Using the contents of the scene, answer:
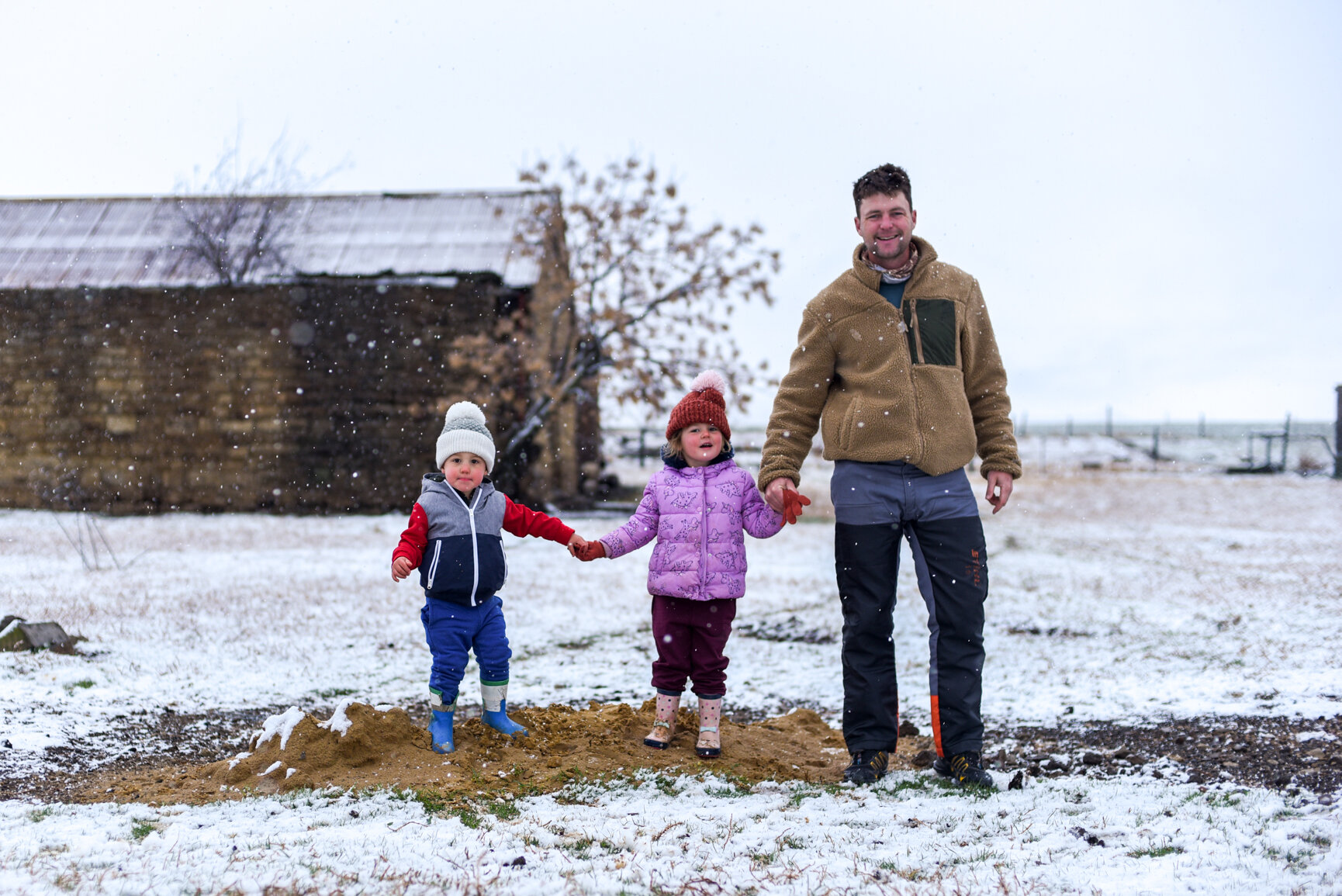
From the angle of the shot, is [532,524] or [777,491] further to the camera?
[532,524]

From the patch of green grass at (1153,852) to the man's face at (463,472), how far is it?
2497 millimetres

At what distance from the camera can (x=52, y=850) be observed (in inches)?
98.7

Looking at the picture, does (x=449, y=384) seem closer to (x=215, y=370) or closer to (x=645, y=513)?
(x=215, y=370)

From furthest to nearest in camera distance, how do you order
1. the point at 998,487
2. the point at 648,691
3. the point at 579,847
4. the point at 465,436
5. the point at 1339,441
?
the point at 1339,441, the point at 648,691, the point at 465,436, the point at 998,487, the point at 579,847

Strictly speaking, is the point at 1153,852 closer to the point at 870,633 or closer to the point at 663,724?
the point at 870,633

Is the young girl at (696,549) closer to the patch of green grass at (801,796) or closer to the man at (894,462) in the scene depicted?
the man at (894,462)

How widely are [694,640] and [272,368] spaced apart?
13433 mm

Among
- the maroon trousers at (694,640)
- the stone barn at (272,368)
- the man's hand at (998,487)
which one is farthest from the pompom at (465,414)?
the stone barn at (272,368)

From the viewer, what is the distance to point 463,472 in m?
3.67

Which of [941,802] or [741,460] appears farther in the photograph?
[741,460]

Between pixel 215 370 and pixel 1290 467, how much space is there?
29.6 metres

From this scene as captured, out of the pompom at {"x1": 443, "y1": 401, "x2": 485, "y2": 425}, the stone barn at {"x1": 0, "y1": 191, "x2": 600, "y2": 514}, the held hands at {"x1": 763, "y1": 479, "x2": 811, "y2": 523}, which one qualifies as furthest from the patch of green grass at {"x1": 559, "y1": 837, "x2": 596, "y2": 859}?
the stone barn at {"x1": 0, "y1": 191, "x2": 600, "y2": 514}

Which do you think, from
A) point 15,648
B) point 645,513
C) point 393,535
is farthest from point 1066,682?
point 393,535

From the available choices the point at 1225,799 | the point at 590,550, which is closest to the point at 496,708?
the point at 590,550
